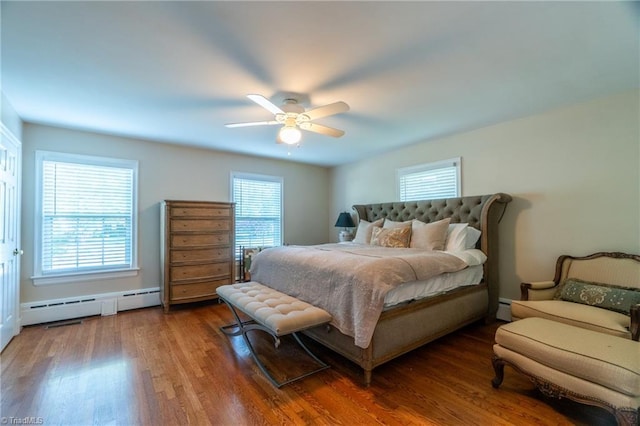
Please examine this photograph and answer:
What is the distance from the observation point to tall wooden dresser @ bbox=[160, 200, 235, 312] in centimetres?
375

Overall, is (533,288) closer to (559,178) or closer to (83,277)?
(559,178)

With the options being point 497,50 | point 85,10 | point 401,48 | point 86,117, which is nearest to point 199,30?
point 85,10

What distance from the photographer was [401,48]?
1.88 m

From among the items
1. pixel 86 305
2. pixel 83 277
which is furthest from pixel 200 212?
pixel 86 305

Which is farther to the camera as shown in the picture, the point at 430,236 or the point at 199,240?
the point at 199,240

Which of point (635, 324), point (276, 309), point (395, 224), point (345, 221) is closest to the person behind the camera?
point (635, 324)

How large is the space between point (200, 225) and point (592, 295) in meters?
4.44

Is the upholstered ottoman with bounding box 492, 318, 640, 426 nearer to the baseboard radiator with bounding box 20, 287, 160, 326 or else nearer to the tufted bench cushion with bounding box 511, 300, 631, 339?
the tufted bench cushion with bounding box 511, 300, 631, 339

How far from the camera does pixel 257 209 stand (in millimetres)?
5102

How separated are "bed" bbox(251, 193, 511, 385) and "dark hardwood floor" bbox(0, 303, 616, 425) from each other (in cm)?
21

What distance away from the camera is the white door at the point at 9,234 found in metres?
2.61

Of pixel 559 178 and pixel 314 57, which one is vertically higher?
pixel 314 57

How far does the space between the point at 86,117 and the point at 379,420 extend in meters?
4.06

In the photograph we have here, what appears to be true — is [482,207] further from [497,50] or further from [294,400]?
[294,400]
